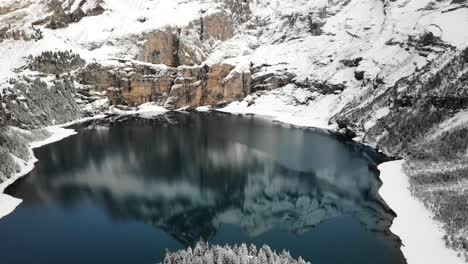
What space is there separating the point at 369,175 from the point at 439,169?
1783 cm

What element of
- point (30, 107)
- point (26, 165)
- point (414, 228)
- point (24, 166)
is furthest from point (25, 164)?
point (414, 228)

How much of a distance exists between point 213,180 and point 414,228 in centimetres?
5006

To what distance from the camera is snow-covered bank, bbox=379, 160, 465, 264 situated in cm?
6844

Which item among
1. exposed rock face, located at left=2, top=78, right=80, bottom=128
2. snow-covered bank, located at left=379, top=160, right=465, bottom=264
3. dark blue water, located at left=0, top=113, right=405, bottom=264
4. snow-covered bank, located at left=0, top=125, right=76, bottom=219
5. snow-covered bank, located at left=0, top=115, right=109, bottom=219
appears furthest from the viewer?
exposed rock face, located at left=2, top=78, right=80, bottom=128

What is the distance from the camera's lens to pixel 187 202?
95438 mm

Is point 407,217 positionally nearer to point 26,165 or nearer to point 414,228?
point 414,228

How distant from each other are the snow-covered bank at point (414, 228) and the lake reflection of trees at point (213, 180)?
2.86 metres

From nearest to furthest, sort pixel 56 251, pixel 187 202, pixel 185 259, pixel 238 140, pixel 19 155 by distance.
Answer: pixel 185 259
pixel 56 251
pixel 187 202
pixel 19 155
pixel 238 140

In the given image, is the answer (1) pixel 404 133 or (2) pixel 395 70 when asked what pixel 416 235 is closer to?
(1) pixel 404 133

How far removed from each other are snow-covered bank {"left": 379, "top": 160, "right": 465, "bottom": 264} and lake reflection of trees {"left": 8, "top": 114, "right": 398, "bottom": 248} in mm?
2864

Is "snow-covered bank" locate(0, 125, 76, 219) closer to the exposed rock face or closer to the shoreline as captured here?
the shoreline

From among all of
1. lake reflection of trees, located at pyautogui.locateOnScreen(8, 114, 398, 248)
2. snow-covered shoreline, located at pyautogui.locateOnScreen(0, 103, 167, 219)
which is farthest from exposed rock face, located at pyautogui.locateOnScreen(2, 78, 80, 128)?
lake reflection of trees, located at pyautogui.locateOnScreen(8, 114, 398, 248)

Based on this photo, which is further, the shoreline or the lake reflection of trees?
the lake reflection of trees

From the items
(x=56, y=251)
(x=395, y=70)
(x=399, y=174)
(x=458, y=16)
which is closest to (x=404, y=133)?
(x=399, y=174)
